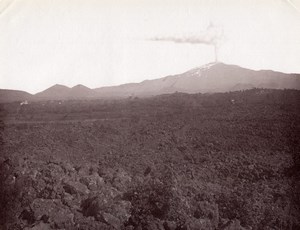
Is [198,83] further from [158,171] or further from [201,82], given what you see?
[158,171]

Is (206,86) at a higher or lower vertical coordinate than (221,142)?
higher

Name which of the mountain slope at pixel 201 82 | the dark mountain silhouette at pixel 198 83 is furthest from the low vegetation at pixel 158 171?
the mountain slope at pixel 201 82

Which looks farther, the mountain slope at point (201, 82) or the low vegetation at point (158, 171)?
the mountain slope at point (201, 82)

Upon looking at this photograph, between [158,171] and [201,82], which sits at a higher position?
[201,82]

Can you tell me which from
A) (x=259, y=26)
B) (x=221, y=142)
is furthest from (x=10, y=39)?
(x=221, y=142)

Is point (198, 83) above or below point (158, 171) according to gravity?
above

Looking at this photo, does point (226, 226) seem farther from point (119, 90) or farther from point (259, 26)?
point (119, 90)

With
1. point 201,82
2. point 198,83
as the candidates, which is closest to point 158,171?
point 198,83

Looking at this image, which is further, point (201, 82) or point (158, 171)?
point (201, 82)

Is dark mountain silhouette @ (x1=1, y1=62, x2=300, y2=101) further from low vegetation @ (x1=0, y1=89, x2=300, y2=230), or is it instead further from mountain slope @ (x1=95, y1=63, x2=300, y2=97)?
low vegetation @ (x1=0, y1=89, x2=300, y2=230)

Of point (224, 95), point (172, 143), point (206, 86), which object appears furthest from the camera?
point (206, 86)

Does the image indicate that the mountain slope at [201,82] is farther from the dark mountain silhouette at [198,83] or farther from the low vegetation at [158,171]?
the low vegetation at [158,171]
